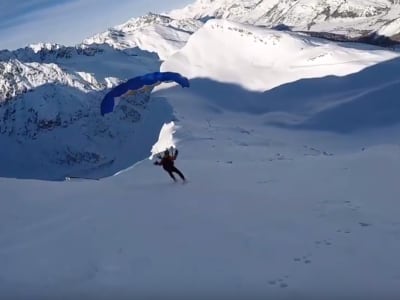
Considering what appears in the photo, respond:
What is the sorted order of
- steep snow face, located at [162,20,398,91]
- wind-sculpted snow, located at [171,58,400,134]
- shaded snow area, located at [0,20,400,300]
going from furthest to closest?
steep snow face, located at [162,20,398,91] < wind-sculpted snow, located at [171,58,400,134] < shaded snow area, located at [0,20,400,300]

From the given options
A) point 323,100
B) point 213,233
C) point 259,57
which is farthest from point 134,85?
point 259,57

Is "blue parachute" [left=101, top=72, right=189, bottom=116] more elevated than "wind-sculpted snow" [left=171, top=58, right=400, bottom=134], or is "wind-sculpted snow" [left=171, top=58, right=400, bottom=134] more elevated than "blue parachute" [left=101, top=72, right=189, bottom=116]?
"wind-sculpted snow" [left=171, top=58, right=400, bottom=134]

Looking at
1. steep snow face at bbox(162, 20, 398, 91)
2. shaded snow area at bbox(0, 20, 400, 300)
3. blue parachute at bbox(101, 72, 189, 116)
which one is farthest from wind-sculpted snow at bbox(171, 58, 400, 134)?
shaded snow area at bbox(0, 20, 400, 300)

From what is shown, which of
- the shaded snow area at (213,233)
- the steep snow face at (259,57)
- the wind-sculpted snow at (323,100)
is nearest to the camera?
the shaded snow area at (213,233)

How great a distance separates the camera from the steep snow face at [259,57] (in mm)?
113375

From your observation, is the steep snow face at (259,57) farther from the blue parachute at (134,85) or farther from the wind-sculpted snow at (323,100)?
the blue parachute at (134,85)

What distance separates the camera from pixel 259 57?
5049 inches

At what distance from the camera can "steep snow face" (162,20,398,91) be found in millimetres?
113375

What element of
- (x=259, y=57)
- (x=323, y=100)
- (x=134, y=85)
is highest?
(x=259, y=57)

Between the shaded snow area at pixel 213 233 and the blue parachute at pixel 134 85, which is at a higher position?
the blue parachute at pixel 134 85

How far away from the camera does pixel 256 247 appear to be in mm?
11953

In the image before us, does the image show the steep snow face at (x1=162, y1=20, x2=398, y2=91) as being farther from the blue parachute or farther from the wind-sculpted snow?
the blue parachute

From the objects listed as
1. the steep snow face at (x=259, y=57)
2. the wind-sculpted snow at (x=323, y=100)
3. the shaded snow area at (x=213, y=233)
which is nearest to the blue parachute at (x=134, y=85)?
the shaded snow area at (x=213, y=233)

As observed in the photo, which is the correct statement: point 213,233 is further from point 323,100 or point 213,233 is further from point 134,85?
point 323,100
